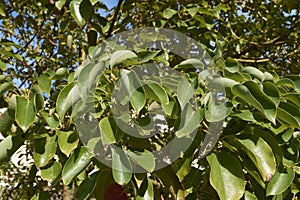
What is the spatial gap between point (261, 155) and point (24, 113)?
457 millimetres

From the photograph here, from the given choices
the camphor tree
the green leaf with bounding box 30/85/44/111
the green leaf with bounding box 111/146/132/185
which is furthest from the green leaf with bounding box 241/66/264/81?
the green leaf with bounding box 30/85/44/111

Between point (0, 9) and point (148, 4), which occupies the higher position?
point (0, 9)

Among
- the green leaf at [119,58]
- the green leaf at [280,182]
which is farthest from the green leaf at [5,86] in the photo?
the green leaf at [280,182]

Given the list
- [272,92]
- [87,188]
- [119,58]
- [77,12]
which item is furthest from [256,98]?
[77,12]

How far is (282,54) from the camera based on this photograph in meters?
2.48

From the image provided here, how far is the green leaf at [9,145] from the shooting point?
2.96 feet

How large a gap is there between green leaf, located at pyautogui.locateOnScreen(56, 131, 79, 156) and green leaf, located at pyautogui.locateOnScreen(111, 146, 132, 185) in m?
0.12

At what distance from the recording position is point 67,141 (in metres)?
0.89

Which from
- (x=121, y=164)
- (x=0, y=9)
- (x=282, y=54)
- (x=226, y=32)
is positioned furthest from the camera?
(x=282, y=54)

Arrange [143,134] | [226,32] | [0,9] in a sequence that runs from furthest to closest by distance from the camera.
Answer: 1. [226,32]
2. [0,9]
3. [143,134]

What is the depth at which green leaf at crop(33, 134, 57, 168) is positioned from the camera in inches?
34.8

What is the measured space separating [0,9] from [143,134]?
802 mm

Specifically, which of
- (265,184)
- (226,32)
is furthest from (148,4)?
(265,184)

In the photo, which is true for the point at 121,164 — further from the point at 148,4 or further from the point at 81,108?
the point at 148,4
